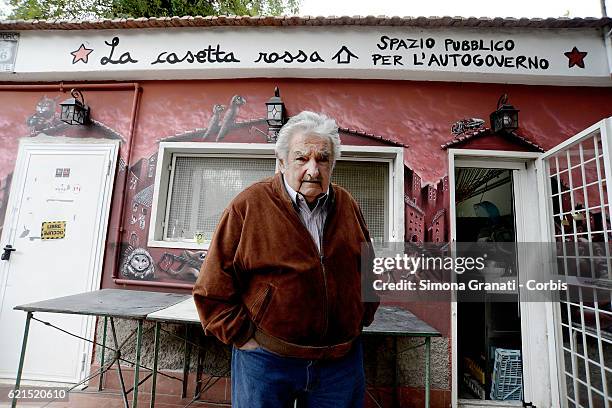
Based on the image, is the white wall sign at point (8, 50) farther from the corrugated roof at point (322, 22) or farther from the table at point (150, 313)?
the table at point (150, 313)

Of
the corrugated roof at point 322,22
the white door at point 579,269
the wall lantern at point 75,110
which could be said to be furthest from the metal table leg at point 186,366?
the white door at point 579,269

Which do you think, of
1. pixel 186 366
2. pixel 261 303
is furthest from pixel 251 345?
pixel 186 366

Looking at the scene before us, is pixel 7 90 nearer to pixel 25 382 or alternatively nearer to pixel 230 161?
pixel 230 161

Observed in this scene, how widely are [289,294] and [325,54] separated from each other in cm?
285

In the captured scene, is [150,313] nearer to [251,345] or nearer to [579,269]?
[251,345]

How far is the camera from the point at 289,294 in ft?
4.38

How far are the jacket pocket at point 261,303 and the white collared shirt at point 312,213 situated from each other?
1.09ft

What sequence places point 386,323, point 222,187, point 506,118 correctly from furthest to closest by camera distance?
point 222,187, point 506,118, point 386,323

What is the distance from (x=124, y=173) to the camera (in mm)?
3434

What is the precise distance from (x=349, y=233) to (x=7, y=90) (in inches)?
185

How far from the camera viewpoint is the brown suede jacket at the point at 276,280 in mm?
1347

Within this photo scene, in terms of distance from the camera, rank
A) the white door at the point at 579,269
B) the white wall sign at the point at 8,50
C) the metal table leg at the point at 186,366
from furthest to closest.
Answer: the white wall sign at the point at 8,50 < the metal table leg at the point at 186,366 < the white door at the point at 579,269

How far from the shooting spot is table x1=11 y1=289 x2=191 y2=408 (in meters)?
2.37

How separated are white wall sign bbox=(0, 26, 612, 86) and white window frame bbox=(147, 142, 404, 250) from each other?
2.77ft
